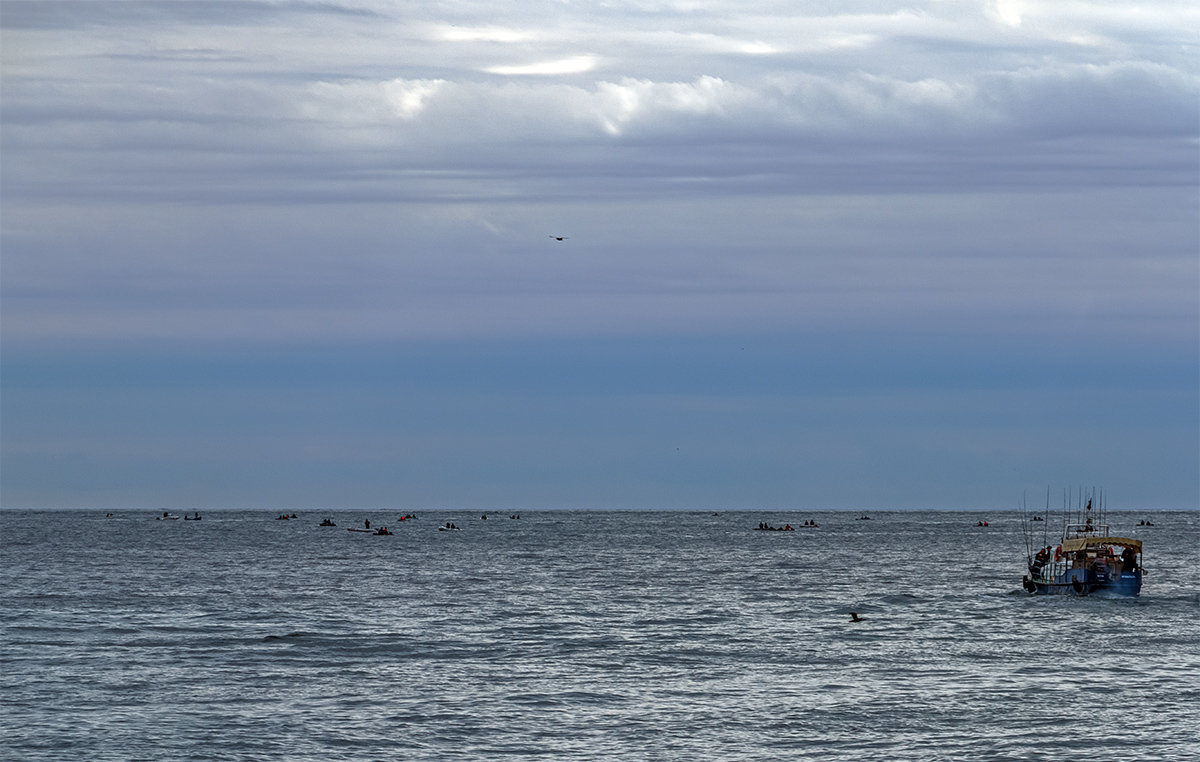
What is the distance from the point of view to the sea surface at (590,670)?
39625mm

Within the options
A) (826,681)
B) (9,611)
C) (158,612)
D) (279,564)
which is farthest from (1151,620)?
(279,564)

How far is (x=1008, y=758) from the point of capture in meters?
37.6

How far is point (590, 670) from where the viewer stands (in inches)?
2096

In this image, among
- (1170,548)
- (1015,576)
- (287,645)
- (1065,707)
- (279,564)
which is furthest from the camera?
(1170,548)

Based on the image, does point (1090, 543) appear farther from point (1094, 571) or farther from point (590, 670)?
point (590, 670)

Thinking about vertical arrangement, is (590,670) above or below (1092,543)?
below

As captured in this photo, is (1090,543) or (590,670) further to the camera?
(1090,543)

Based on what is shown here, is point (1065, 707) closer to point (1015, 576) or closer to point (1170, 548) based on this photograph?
point (1015, 576)

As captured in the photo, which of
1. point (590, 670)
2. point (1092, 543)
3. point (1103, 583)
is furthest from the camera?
point (1092, 543)

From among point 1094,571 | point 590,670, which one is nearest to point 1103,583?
point 1094,571

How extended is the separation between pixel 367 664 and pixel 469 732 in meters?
14.9

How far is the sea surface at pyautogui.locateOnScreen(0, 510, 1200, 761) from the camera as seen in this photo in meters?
39.6

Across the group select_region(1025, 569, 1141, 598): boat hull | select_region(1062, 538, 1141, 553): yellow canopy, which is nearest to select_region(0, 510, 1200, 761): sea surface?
select_region(1025, 569, 1141, 598): boat hull

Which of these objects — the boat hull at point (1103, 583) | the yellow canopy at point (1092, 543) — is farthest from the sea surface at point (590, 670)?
the yellow canopy at point (1092, 543)
